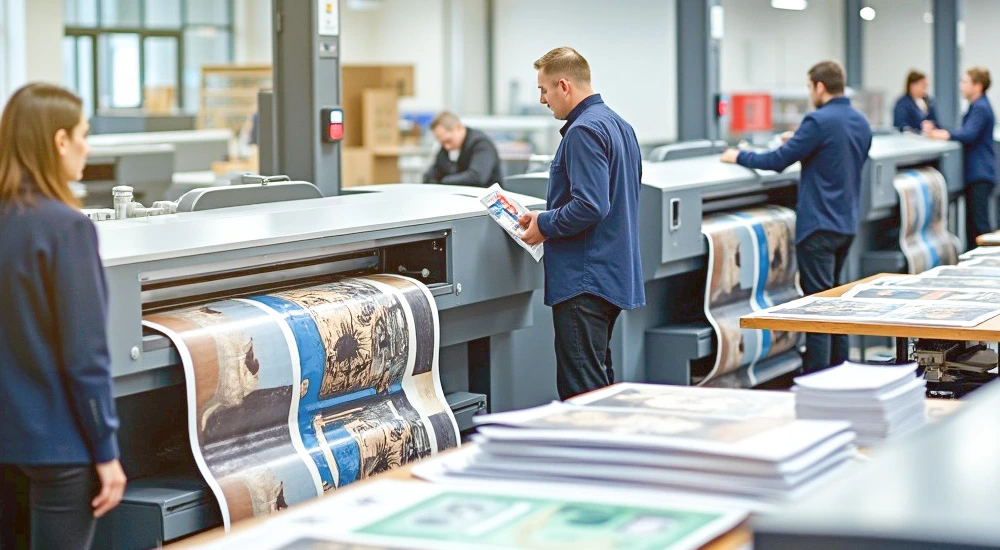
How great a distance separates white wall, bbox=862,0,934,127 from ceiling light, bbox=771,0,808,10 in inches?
42.3

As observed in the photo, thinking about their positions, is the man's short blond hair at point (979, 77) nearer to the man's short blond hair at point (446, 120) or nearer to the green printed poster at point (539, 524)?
the man's short blond hair at point (446, 120)

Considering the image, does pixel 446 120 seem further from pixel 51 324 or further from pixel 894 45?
pixel 894 45

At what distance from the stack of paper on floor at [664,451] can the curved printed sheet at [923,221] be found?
604cm

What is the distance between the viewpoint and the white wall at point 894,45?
719 inches

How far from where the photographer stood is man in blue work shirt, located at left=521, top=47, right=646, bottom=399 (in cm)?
448

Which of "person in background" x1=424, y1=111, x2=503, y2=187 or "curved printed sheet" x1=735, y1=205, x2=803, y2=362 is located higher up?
"person in background" x1=424, y1=111, x2=503, y2=187

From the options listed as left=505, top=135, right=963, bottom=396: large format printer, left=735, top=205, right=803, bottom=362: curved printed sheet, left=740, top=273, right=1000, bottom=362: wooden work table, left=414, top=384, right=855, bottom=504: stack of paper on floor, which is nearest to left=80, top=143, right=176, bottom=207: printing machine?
left=505, top=135, right=963, bottom=396: large format printer

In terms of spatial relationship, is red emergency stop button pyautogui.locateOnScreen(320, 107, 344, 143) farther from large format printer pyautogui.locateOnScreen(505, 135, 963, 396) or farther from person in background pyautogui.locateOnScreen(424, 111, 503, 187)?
person in background pyautogui.locateOnScreen(424, 111, 503, 187)

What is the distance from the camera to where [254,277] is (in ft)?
12.6

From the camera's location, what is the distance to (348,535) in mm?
1610

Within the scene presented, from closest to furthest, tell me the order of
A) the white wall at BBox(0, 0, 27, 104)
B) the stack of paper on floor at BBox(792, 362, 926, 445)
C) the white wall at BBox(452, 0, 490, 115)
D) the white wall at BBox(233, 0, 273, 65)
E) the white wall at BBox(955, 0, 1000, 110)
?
the stack of paper on floor at BBox(792, 362, 926, 445) < the white wall at BBox(0, 0, 27, 104) < the white wall at BBox(955, 0, 1000, 110) < the white wall at BBox(452, 0, 490, 115) < the white wall at BBox(233, 0, 273, 65)

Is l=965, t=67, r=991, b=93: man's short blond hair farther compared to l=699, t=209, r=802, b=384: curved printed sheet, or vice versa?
l=965, t=67, r=991, b=93: man's short blond hair

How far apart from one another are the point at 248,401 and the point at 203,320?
25 centimetres

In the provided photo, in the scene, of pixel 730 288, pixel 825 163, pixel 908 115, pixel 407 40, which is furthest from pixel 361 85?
pixel 730 288
